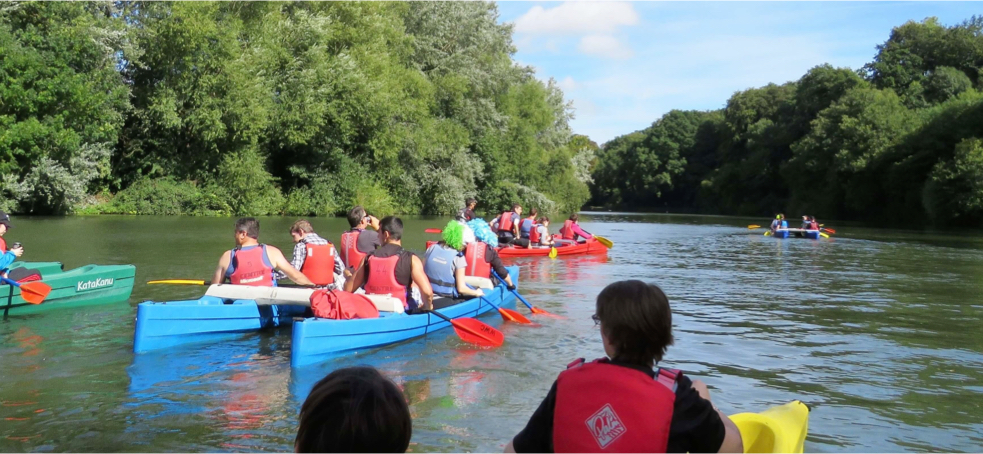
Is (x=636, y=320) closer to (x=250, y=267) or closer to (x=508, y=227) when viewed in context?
(x=250, y=267)

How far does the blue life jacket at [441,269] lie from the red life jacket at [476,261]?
1.31 metres

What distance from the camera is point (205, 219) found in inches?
1133

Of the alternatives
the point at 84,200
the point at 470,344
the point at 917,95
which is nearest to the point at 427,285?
the point at 470,344

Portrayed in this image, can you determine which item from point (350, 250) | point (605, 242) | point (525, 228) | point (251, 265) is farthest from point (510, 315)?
point (605, 242)

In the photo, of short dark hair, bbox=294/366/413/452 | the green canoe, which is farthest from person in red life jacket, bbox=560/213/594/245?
short dark hair, bbox=294/366/413/452

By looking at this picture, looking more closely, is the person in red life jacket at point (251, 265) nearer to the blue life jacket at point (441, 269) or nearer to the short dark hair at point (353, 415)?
the blue life jacket at point (441, 269)

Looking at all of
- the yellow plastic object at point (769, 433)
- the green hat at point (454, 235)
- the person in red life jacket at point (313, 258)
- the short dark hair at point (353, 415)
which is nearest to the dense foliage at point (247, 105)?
the person in red life jacket at point (313, 258)

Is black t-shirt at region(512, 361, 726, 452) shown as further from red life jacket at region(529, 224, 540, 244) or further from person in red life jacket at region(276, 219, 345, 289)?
red life jacket at region(529, 224, 540, 244)

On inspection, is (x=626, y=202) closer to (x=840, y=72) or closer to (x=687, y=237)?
(x=840, y=72)

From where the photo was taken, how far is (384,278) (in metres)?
8.03

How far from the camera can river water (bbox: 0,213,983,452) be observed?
5.40 meters

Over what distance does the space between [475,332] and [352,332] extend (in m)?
1.32

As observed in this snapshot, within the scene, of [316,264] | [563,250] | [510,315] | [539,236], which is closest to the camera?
[316,264]

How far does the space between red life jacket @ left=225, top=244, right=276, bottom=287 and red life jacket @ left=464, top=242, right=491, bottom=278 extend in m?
3.01
